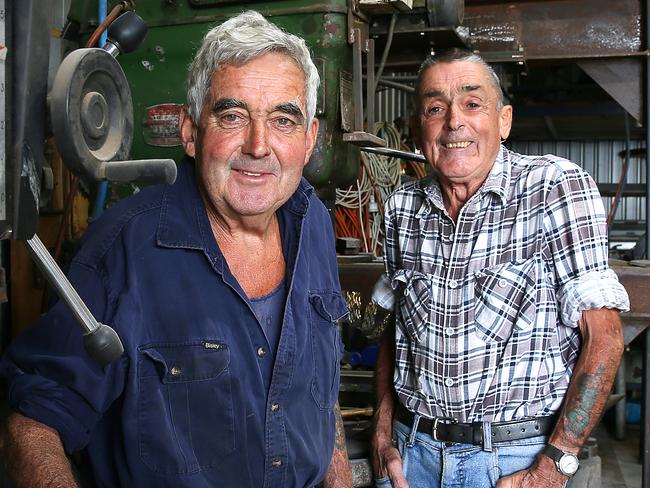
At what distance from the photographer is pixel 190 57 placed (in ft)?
7.59

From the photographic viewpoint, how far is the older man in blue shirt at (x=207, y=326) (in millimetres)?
1194

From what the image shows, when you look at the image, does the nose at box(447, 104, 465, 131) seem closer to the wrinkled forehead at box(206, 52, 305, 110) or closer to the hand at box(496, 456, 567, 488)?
the wrinkled forehead at box(206, 52, 305, 110)

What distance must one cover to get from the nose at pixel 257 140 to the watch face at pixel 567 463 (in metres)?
0.96

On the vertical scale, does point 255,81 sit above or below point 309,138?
above

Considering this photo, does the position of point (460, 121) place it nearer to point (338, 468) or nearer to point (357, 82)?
point (357, 82)

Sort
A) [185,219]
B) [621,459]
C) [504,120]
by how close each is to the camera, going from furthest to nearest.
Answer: [621,459]
[504,120]
[185,219]

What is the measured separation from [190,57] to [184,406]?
1342mm

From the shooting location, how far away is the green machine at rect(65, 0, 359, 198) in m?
2.21

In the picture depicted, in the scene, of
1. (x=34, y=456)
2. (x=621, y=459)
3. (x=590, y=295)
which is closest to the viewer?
(x=34, y=456)

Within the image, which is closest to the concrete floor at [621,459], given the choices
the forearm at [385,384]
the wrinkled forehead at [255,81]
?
the forearm at [385,384]

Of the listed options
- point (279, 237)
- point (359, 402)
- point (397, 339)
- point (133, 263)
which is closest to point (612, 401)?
point (359, 402)

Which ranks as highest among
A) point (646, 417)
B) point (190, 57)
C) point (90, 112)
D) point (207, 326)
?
point (190, 57)

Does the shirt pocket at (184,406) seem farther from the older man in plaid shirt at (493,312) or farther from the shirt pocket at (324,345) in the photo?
the older man in plaid shirt at (493,312)

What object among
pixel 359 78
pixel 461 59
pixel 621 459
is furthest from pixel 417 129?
pixel 621 459
